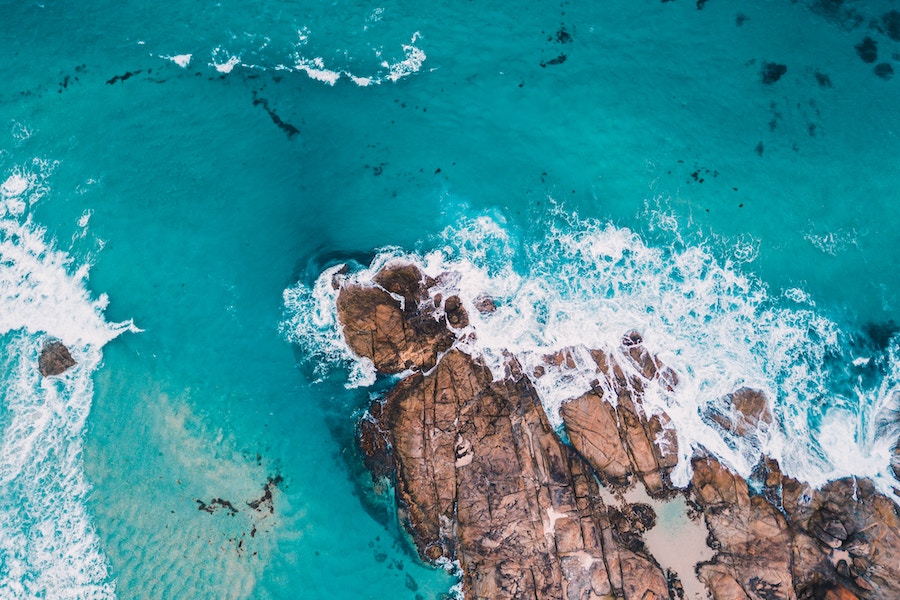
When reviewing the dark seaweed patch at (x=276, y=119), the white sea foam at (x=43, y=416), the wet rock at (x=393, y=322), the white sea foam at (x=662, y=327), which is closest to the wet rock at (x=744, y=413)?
the white sea foam at (x=662, y=327)

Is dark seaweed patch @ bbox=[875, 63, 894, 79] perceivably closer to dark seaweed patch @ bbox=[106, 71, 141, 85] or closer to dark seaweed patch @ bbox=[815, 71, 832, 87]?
dark seaweed patch @ bbox=[815, 71, 832, 87]

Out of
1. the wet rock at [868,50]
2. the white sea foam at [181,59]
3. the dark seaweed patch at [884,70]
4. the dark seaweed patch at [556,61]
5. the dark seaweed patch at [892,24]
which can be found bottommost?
the white sea foam at [181,59]

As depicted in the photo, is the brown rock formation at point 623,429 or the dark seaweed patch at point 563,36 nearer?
the brown rock formation at point 623,429

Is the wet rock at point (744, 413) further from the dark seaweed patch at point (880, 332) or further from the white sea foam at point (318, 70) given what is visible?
the white sea foam at point (318, 70)

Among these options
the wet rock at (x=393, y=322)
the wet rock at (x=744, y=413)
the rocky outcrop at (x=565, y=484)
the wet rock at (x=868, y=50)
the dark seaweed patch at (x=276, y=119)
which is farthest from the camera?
the wet rock at (x=868, y=50)

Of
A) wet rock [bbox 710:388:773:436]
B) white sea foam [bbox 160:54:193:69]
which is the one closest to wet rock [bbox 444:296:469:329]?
wet rock [bbox 710:388:773:436]

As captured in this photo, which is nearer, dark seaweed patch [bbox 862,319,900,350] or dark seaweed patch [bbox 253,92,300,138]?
dark seaweed patch [bbox 862,319,900,350]
